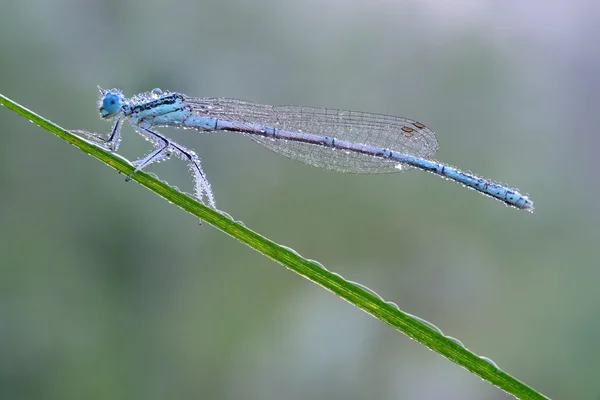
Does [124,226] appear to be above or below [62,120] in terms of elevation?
below

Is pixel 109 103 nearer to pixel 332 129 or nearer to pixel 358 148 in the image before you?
pixel 332 129

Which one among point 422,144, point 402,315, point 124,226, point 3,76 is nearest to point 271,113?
point 422,144

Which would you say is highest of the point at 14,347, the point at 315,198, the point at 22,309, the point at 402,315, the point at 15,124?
the point at 315,198

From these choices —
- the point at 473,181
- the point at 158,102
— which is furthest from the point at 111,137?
the point at 473,181

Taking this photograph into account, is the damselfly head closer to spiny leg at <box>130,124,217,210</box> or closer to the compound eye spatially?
the compound eye

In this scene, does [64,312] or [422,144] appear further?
[64,312]

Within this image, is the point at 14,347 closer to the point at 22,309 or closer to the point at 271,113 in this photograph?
the point at 22,309
